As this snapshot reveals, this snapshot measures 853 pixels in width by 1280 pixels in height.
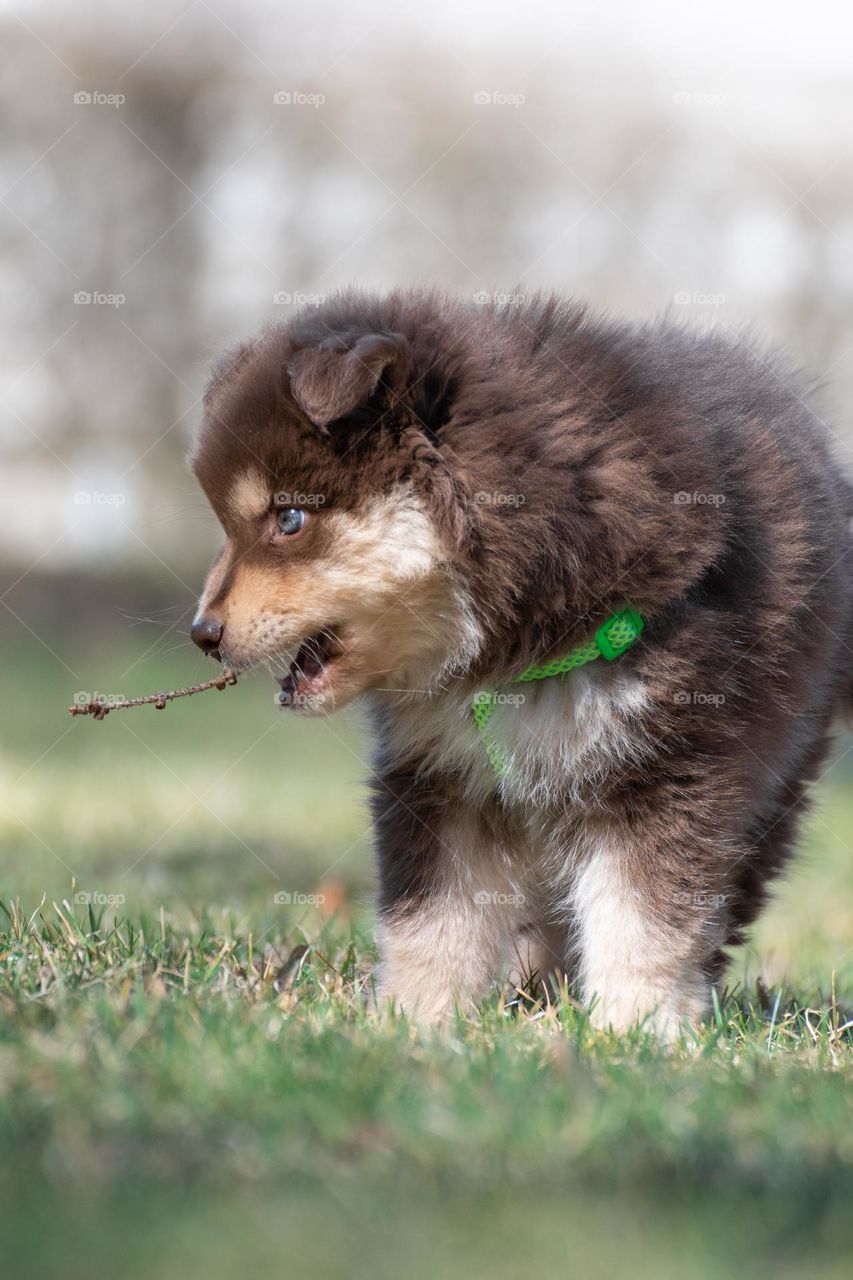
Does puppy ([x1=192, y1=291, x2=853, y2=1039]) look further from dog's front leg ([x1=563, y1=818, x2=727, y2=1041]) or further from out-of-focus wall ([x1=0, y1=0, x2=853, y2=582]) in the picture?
out-of-focus wall ([x1=0, y1=0, x2=853, y2=582])

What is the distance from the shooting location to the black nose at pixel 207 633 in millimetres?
3441

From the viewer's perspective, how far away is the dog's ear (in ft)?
10.6

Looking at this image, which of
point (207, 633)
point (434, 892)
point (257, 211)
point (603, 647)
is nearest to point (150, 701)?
point (207, 633)

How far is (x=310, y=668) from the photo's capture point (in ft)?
11.6

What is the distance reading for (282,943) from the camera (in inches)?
160

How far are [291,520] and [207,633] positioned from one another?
1.15ft

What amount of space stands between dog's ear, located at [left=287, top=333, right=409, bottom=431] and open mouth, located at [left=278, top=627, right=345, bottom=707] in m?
0.54

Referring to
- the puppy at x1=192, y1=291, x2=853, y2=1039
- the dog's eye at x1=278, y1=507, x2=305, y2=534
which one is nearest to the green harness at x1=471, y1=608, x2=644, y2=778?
the puppy at x1=192, y1=291, x2=853, y2=1039

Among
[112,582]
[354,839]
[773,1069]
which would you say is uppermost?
[773,1069]

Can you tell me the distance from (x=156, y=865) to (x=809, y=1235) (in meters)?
4.43

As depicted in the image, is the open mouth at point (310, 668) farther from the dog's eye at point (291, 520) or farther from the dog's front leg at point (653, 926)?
the dog's front leg at point (653, 926)

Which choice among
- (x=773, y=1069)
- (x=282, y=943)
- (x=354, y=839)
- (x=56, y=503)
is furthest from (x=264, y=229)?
(x=773, y=1069)

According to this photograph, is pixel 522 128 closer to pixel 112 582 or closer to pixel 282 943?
pixel 112 582

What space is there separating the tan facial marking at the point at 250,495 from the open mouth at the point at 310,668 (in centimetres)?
34
